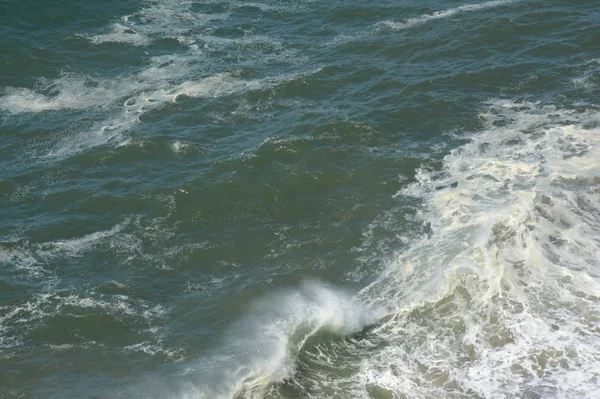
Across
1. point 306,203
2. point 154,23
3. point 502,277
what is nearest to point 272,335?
point 306,203

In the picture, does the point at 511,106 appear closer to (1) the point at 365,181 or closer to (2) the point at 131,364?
(1) the point at 365,181

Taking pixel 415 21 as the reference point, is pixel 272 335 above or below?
below

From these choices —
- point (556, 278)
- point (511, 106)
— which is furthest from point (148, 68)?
point (556, 278)

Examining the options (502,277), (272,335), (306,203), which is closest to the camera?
(272,335)

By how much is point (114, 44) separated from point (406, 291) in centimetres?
2433

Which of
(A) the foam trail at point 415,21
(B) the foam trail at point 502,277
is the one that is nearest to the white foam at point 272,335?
(B) the foam trail at point 502,277

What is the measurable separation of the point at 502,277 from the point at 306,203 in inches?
315

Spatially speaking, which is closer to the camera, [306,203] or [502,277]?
[502,277]

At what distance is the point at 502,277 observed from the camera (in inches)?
888

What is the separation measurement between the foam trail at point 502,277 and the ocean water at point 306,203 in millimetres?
74

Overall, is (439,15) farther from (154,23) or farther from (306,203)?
(306,203)

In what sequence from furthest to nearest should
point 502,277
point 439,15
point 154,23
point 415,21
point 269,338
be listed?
point 154,23
point 439,15
point 415,21
point 502,277
point 269,338

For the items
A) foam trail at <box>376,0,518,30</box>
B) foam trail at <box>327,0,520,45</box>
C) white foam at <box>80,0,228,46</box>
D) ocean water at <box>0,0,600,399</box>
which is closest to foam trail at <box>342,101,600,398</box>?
ocean water at <box>0,0,600,399</box>

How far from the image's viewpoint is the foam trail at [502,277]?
19.5 m
